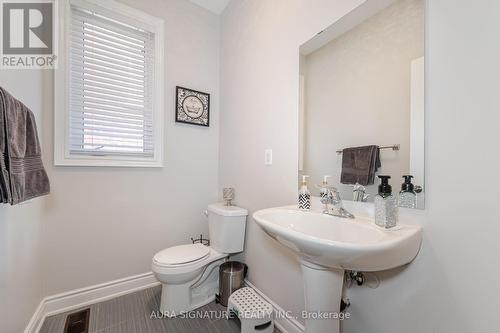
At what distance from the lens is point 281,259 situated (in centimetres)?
145

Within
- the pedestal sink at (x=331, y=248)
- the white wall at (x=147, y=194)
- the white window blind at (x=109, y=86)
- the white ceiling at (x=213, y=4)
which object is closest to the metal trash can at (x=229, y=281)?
the white wall at (x=147, y=194)

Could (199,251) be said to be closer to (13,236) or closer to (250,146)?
(250,146)

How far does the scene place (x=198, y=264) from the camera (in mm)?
1544

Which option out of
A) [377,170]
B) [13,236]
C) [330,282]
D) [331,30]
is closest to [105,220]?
[13,236]

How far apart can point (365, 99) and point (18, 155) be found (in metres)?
1.60

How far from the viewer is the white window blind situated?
162cm

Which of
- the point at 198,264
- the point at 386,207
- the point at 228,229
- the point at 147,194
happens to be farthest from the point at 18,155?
the point at 386,207

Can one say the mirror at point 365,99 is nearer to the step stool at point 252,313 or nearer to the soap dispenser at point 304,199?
the soap dispenser at point 304,199

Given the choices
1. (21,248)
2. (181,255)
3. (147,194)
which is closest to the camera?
(21,248)

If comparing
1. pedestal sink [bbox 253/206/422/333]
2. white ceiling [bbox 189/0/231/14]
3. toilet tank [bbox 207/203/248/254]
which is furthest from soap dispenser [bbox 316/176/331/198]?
white ceiling [bbox 189/0/231/14]

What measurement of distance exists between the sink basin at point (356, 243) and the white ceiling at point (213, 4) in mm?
2119

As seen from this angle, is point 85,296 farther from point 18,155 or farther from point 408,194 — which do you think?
point 408,194

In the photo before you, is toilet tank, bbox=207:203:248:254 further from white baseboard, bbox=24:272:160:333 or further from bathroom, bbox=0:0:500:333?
white baseboard, bbox=24:272:160:333

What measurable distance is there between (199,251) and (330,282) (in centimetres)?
106
